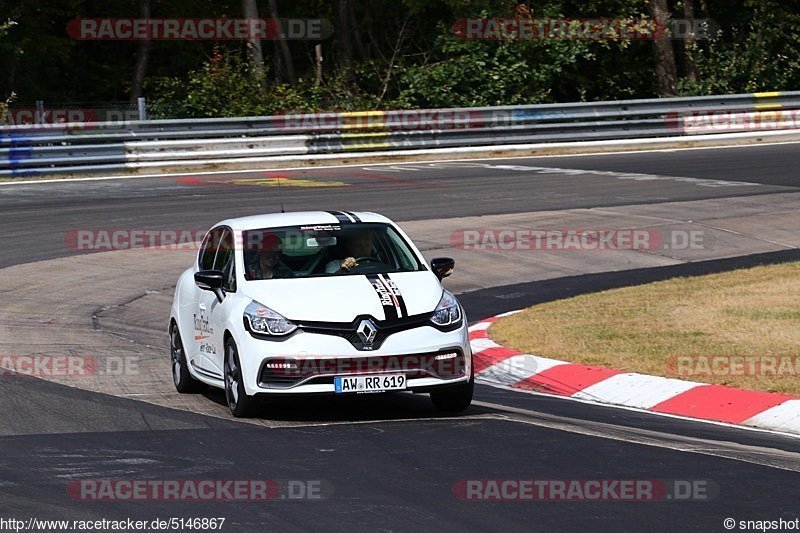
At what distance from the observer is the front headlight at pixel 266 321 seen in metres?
9.53

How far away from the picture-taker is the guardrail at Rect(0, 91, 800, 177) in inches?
1064

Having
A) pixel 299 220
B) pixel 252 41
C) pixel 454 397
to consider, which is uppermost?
pixel 252 41

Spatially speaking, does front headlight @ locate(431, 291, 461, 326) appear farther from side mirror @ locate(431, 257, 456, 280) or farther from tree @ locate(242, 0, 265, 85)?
tree @ locate(242, 0, 265, 85)

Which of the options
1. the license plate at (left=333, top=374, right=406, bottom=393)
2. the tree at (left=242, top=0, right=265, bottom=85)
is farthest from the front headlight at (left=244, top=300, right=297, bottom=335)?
the tree at (left=242, top=0, right=265, bottom=85)

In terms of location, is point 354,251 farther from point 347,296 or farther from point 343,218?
point 347,296

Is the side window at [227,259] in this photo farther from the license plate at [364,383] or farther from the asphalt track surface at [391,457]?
Answer: the license plate at [364,383]

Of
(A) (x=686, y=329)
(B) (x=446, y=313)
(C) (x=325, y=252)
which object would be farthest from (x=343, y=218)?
(A) (x=686, y=329)

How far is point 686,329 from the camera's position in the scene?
42.4ft

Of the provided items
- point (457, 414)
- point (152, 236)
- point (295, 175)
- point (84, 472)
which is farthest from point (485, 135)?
point (84, 472)

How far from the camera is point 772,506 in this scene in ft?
22.6

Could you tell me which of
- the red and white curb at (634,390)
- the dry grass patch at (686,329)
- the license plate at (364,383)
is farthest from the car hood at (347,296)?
the dry grass patch at (686,329)

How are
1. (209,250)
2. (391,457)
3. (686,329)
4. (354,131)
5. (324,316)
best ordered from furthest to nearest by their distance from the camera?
(354,131) < (686,329) < (209,250) < (324,316) < (391,457)

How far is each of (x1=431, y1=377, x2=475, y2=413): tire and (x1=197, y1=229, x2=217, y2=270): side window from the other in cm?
250

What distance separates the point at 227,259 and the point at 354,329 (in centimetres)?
187
